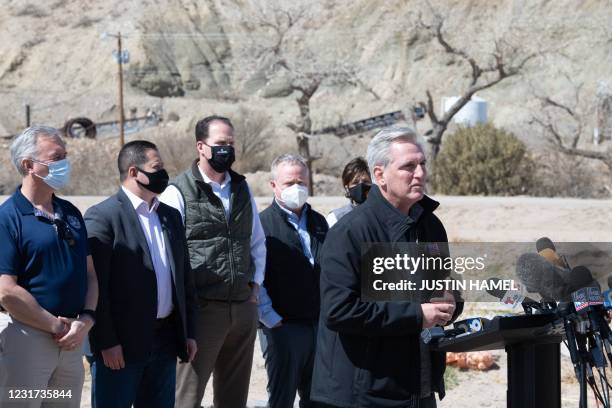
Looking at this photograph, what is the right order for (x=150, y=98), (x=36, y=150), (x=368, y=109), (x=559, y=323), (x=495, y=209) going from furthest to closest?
1. (x=150, y=98)
2. (x=368, y=109)
3. (x=495, y=209)
4. (x=36, y=150)
5. (x=559, y=323)

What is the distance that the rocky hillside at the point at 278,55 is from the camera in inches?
2007

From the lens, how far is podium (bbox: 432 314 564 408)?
340cm

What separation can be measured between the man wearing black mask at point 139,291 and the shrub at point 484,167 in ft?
83.0

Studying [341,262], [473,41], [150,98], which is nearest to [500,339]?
[341,262]

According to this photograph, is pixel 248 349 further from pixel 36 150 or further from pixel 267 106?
pixel 267 106

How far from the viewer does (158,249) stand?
4.98 meters

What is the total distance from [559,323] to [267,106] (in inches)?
2128

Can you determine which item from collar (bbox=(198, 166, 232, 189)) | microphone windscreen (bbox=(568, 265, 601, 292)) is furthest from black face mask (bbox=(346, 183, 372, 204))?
microphone windscreen (bbox=(568, 265, 601, 292))

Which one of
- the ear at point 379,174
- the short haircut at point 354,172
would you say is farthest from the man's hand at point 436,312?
the short haircut at point 354,172

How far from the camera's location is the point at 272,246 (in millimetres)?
5805

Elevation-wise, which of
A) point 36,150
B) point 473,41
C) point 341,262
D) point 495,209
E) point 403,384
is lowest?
point 403,384

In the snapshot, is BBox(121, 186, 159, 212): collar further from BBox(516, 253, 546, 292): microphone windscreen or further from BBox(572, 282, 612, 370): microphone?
BBox(572, 282, 612, 370): microphone

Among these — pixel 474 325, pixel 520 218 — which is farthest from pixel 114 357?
pixel 520 218

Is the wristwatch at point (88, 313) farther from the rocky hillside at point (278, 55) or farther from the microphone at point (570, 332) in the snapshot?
the rocky hillside at point (278, 55)
